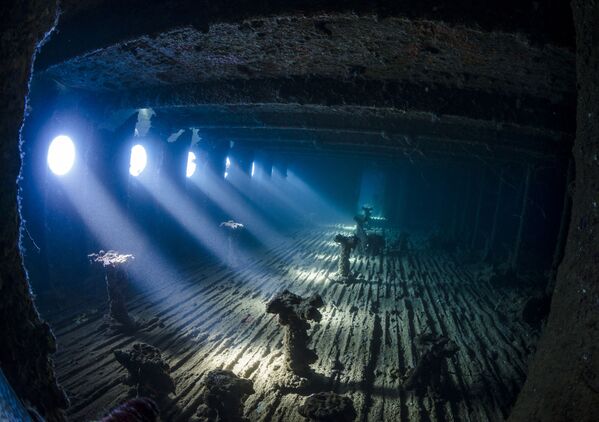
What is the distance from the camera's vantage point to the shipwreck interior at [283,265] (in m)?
1.37

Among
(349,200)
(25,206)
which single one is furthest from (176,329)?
(349,200)

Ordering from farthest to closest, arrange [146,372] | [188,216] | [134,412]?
[188,216] < [146,372] < [134,412]

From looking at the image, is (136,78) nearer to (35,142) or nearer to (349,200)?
(35,142)

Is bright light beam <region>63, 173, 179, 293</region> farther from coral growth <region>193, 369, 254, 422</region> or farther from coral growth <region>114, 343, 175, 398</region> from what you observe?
coral growth <region>193, 369, 254, 422</region>

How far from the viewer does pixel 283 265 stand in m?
10.5

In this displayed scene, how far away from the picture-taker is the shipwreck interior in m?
1.37

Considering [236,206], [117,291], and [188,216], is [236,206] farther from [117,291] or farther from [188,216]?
[117,291]

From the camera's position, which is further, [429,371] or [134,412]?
[429,371]

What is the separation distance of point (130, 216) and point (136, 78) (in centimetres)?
509

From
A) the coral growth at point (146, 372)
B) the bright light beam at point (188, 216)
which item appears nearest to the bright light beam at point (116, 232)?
the bright light beam at point (188, 216)

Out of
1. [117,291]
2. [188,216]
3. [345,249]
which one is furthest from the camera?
[188,216]

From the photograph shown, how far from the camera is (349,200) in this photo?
29.7 metres

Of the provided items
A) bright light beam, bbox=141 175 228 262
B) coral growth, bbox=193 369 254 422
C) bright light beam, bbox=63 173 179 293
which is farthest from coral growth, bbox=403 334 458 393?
bright light beam, bbox=141 175 228 262

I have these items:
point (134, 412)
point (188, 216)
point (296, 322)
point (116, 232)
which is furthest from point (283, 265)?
point (134, 412)
